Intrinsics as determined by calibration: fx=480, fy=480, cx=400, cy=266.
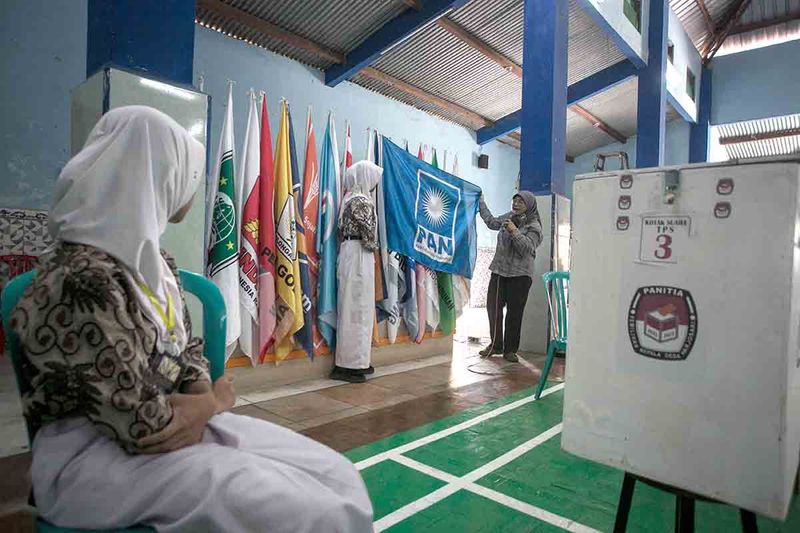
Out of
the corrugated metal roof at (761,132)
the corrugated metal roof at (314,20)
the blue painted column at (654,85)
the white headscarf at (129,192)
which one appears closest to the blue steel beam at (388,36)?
the corrugated metal roof at (314,20)

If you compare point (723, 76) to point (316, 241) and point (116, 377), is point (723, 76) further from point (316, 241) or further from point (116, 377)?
Result: point (116, 377)

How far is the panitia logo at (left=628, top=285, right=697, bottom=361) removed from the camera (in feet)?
3.39

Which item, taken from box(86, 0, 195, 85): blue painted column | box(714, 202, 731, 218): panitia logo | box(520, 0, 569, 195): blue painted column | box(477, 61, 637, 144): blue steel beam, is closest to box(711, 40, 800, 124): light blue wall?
box(477, 61, 637, 144): blue steel beam

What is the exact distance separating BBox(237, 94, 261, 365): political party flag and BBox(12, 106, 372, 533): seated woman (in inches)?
83.4

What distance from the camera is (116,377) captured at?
752 mm

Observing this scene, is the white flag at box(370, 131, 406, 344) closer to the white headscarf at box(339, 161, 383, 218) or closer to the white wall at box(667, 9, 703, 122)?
the white headscarf at box(339, 161, 383, 218)

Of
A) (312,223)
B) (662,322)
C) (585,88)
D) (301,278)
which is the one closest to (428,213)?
(312,223)

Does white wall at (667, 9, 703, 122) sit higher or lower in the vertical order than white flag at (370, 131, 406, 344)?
higher

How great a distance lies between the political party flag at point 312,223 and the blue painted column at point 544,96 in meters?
2.48

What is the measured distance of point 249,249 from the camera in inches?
117

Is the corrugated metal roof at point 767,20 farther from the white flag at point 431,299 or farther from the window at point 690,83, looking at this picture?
the white flag at point 431,299

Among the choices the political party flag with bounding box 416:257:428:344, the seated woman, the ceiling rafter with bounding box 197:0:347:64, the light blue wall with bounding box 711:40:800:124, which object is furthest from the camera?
the light blue wall with bounding box 711:40:800:124

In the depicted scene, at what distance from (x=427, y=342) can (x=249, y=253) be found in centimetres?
202

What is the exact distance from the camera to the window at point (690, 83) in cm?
930
